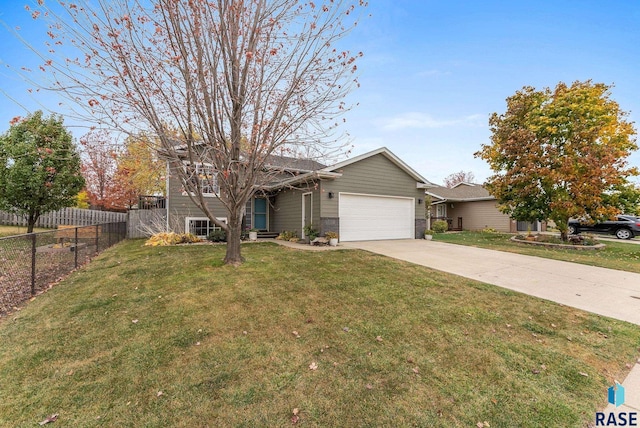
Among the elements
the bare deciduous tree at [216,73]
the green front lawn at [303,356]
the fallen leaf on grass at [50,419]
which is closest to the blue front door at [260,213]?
the bare deciduous tree at [216,73]

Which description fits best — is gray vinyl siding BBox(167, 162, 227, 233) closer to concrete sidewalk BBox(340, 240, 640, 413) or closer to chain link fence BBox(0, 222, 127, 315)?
chain link fence BBox(0, 222, 127, 315)

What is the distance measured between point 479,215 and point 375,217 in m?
14.5

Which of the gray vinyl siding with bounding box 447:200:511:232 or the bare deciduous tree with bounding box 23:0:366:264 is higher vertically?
the bare deciduous tree with bounding box 23:0:366:264

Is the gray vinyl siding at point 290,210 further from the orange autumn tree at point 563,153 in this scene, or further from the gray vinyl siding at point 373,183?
the orange autumn tree at point 563,153

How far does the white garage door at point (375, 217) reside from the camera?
12281 millimetres

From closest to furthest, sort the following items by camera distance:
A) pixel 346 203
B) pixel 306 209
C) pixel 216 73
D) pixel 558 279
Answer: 1. pixel 216 73
2. pixel 558 279
3. pixel 346 203
4. pixel 306 209

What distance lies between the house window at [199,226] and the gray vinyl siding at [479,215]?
20.1 metres

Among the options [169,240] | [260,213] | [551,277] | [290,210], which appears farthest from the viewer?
[260,213]

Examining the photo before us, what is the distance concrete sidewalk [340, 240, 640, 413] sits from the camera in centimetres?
462

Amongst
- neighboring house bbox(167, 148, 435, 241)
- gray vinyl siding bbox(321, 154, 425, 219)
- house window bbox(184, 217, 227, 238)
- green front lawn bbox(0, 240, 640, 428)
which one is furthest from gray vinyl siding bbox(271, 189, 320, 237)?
green front lawn bbox(0, 240, 640, 428)

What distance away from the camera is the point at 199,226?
13.2 m

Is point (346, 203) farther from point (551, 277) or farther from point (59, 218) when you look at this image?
point (59, 218)

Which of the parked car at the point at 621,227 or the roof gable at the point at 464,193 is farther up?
the roof gable at the point at 464,193

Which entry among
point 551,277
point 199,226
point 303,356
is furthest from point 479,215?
point 303,356
